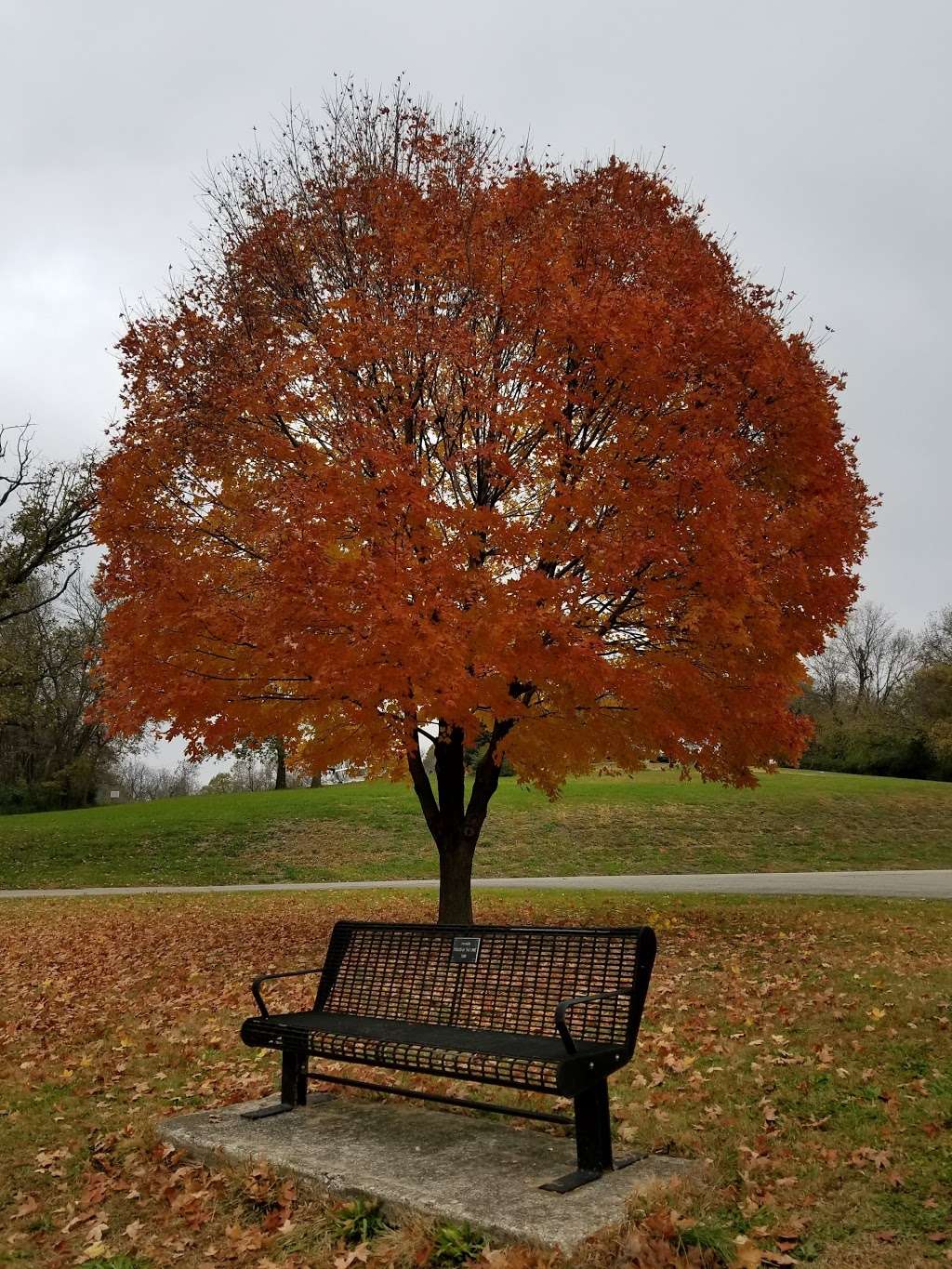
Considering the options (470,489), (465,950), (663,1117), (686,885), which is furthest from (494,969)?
(686,885)

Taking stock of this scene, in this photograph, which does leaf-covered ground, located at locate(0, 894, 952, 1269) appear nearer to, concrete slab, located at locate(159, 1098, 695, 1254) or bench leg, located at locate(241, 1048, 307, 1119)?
concrete slab, located at locate(159, 1098, 695, 1254)

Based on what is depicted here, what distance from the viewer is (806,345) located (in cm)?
1170

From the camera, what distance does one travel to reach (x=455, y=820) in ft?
41.9

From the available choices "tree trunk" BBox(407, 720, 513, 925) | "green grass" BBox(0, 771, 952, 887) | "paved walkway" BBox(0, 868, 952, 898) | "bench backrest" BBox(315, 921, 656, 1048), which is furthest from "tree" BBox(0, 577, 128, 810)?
"bench backrest" BBox(315, 921, 656, 1048)

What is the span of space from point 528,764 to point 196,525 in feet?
14.9

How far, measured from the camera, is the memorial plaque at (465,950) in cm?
555

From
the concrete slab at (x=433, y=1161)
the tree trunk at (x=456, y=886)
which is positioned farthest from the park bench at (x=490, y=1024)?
the tree trunk at (x=456, y=886)

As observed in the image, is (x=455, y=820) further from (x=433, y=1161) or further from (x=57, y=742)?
(x=57, y=742)

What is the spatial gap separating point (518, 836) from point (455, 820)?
16.8 m

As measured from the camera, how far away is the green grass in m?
26.4

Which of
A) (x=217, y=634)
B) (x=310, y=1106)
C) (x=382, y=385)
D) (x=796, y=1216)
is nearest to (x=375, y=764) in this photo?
(x=217, y=634)

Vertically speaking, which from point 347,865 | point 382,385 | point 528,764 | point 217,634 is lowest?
point 347,865

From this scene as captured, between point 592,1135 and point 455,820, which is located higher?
point 455,820

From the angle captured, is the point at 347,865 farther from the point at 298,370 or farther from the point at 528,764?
the point at 298,370
